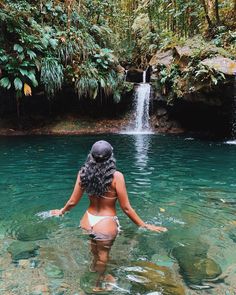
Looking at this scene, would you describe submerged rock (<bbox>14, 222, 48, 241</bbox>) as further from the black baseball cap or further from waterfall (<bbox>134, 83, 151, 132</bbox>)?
waterfall (<bbox>134, 83, 151, 132</bbox>)

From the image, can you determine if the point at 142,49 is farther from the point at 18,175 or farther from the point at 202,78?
the point at 18,175

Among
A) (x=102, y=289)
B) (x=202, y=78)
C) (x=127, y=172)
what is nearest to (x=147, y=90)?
(x=202, y=78)

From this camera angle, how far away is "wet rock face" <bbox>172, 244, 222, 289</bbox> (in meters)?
3.55

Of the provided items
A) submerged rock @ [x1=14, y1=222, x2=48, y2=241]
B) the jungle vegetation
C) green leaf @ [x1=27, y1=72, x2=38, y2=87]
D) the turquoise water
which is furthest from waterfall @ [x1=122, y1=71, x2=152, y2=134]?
submerged rock @ [x1=14, y1=222, x2=48, y2=241]

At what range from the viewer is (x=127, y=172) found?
26.6ft

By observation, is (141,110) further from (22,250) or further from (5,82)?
(22,250)

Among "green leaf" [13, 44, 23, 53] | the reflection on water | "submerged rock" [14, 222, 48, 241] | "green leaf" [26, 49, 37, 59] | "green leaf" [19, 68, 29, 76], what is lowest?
"submerged rock" [14, 222, 48, 241]

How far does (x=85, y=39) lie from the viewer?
14641mm

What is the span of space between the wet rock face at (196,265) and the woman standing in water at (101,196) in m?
0.53

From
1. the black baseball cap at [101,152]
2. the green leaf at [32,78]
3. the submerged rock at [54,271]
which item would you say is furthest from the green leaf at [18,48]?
the submerged rock at [54,271]

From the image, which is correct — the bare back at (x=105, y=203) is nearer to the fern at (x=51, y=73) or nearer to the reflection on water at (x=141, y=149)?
the reflection on water at (x=141, y=149)

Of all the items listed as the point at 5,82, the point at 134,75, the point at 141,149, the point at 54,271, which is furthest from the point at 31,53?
the point at 54,271

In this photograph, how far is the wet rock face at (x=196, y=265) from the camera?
3.55m

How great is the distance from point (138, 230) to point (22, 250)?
1.51m
